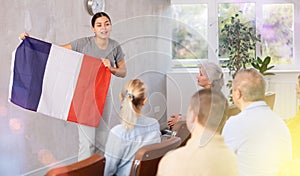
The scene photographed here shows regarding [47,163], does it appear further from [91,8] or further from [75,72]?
[91,8]

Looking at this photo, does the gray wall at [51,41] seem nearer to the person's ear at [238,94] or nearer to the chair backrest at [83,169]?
the person's ear at [238,94]

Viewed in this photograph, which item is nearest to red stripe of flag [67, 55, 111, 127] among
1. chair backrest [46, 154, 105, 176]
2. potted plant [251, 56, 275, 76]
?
chair backrest [46, 154, 105, 176]

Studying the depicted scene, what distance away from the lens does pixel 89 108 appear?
2.60 meters

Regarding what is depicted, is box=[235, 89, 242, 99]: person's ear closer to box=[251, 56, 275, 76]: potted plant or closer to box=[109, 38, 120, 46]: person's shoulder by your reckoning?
box=[109, 38, 120, 46]: person's shoulder

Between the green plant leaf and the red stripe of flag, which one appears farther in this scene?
the green plant leaf

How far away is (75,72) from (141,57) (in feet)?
1.35

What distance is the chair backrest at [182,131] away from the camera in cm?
131

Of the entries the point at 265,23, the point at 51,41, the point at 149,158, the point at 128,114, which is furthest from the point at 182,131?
the point at 265,23

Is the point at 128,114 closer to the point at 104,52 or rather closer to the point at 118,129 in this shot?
the point at 118,129

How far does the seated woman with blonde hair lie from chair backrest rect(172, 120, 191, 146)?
0.24 feet

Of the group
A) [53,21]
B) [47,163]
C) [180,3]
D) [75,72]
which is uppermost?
[180,3]

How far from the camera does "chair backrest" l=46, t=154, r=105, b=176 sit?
123 cm

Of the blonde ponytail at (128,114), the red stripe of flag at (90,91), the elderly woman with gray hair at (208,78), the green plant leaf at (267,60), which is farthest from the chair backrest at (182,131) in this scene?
the green plant leaf at (267,60)

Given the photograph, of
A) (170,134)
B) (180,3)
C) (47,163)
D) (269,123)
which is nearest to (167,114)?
(170,134)
